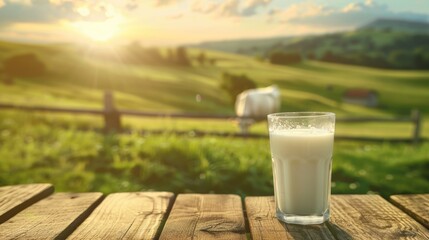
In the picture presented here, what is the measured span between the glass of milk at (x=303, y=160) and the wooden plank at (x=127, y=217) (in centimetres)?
38

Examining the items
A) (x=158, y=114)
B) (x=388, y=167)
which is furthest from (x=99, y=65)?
(x=388, y=167)

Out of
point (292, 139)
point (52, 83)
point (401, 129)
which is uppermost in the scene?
point (52, 83)

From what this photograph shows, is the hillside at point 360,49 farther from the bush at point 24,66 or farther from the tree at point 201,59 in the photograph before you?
the bush at point 24,66

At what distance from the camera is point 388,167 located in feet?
23.4

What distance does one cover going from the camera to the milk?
159cm

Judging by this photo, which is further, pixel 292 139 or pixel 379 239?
pixel 292 139

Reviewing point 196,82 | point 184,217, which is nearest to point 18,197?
point 184,217

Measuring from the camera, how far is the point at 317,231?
1.44 metres

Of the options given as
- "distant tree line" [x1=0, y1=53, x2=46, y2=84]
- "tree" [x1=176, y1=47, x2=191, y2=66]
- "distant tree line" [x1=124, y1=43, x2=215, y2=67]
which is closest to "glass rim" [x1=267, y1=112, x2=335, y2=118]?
"distant tree line" [x1=0, y1=53, x2=46, y2=84]

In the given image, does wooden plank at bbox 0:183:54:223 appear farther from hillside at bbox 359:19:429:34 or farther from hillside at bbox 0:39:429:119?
hillside at bbox 359:19:429:34

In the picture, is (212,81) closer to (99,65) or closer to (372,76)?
(99,65)

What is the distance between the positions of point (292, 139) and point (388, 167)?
5.94 metres

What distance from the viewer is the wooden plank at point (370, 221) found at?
4.60 feet

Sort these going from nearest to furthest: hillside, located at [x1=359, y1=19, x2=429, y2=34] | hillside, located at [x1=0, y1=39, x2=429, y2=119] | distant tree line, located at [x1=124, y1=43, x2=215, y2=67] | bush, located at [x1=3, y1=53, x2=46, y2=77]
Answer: bush, located at [x1=3, y1=53, x2=46, y2=77] → hillside, located at [x1=0, y1=39, x2=429, y2=119] → distant tree line, located at [x1=124, y1=43, x2=215, y2=67] → hillside, located at [x1=359, y1=19, x2=429, y2=34]
